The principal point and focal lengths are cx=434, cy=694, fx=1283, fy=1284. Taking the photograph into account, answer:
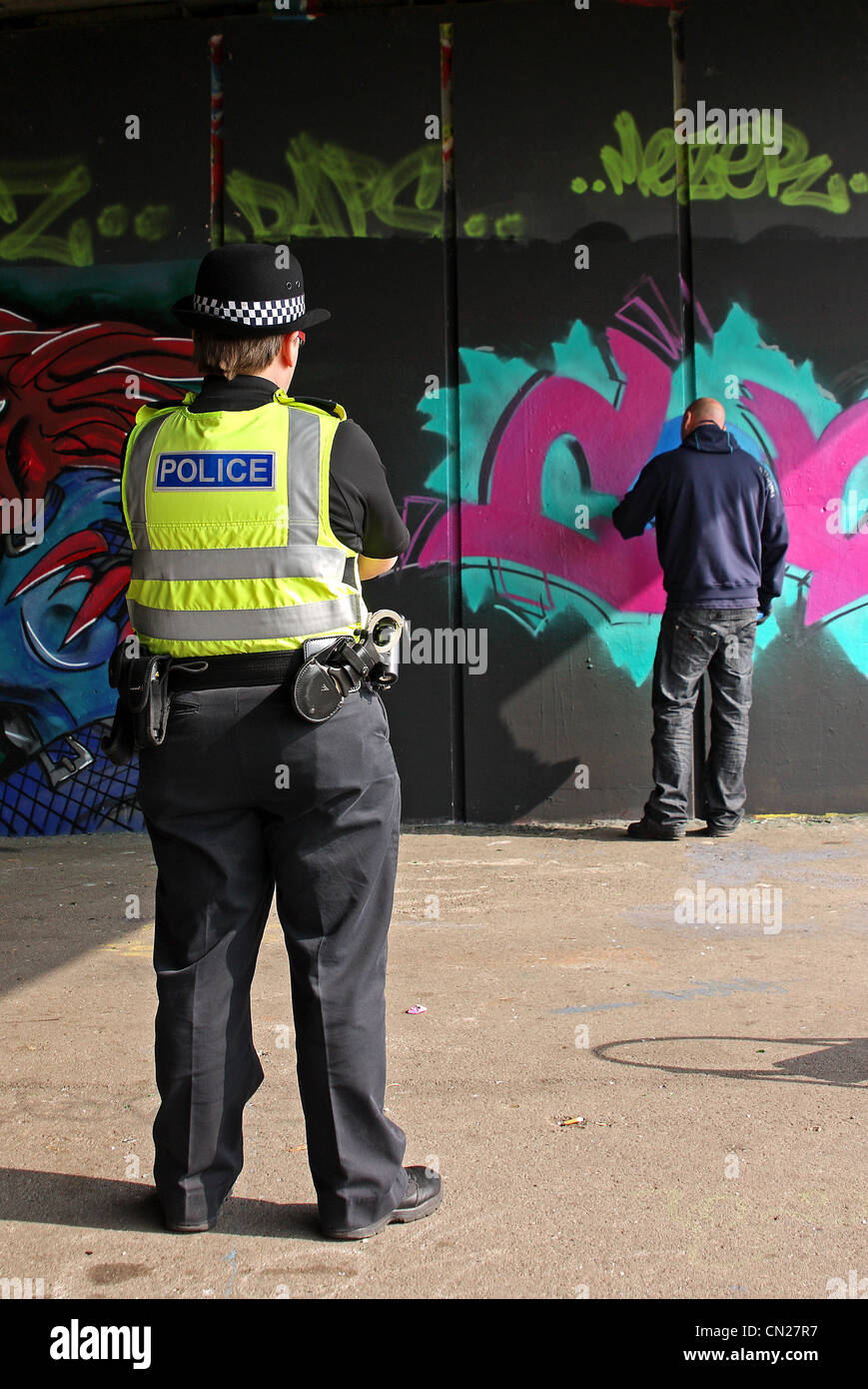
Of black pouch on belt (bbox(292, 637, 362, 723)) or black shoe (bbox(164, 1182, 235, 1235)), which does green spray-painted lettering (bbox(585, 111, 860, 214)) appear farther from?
black shoe (bbox(164, 1182, 235, 1235))

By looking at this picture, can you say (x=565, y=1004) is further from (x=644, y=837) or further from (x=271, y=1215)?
(x=644, y=837)

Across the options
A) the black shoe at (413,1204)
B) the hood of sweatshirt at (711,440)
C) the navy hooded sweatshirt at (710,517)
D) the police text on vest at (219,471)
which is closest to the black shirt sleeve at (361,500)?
the police text on vest at (219,471)

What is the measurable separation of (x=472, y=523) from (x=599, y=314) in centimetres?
138

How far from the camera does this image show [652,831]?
6.94m

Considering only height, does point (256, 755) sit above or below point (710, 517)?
below

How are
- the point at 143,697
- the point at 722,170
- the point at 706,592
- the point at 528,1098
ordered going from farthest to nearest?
1. the point at 722,170
2. the point at 706,592
3. the point at 528,1098
4. the point at 143,697

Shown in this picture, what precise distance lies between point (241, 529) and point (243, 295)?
51cm

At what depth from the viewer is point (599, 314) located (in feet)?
24.0

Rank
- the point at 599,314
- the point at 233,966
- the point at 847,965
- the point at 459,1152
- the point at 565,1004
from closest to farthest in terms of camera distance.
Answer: the point at 233,966 < the point at 459,1152 < the point at 565,1004 < the point at 847,965 < the point at 599,314

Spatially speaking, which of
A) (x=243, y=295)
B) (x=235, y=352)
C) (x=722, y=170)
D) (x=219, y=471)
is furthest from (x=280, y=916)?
(x=722, y=170)

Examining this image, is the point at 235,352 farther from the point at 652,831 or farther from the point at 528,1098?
the point at 652,831

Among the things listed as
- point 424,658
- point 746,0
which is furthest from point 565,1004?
point 746,0

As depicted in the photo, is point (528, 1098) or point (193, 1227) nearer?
point (193, 1227)
